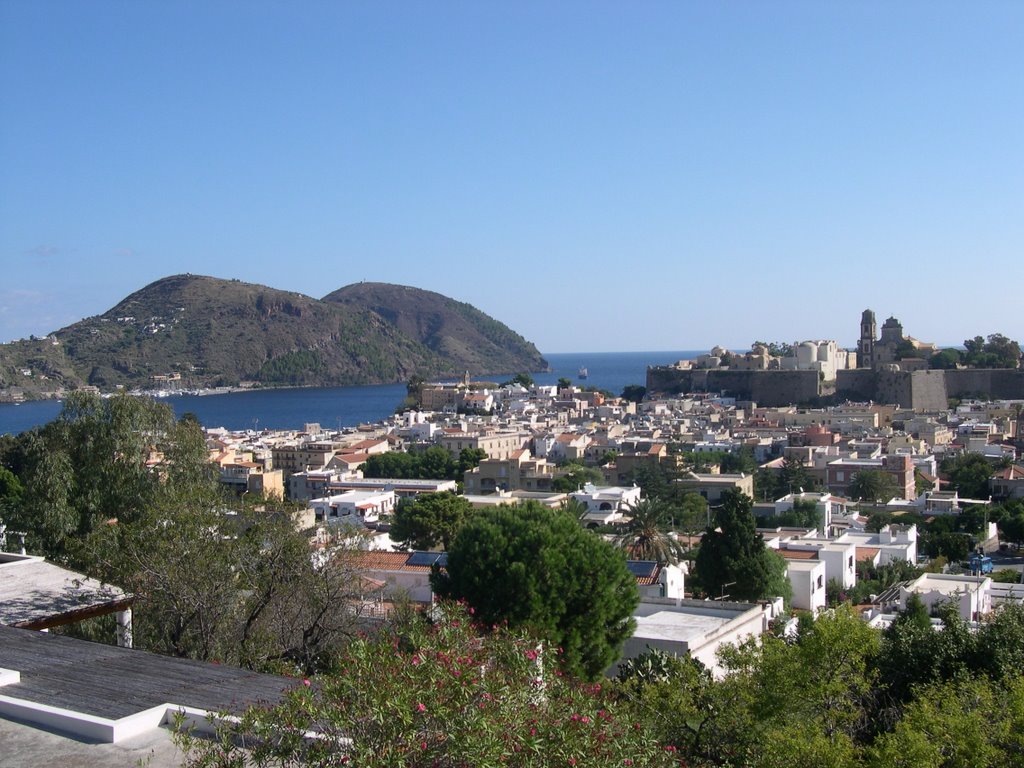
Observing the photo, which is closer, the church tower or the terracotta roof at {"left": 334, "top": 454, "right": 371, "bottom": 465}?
the terracotta roof at {"left": 334, "top": 454, "right": 371, "bottom": 465}

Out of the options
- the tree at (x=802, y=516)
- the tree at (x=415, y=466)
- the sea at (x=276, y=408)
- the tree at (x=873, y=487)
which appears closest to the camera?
the tree at (x=802, y=516)

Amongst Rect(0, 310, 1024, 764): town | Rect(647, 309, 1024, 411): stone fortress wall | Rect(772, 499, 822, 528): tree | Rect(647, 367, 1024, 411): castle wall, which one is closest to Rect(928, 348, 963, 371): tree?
Rect(647, 309, 1024, 411): stone fortress wall

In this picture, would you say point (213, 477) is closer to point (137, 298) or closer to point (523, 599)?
point (523, 599)

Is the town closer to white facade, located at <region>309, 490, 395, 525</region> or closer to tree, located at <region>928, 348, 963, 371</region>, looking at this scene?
white facade, located at <region>309, 490, 395, 525</region>

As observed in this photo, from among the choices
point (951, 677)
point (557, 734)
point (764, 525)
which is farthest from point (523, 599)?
point (764, 525)

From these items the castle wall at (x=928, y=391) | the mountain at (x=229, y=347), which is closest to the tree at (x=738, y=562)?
the castle wall at (x=928, y=391)

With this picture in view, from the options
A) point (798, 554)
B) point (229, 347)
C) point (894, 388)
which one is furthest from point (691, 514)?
point (229, 347)

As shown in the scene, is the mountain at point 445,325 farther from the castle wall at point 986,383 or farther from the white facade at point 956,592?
the white facade at point 956,592
